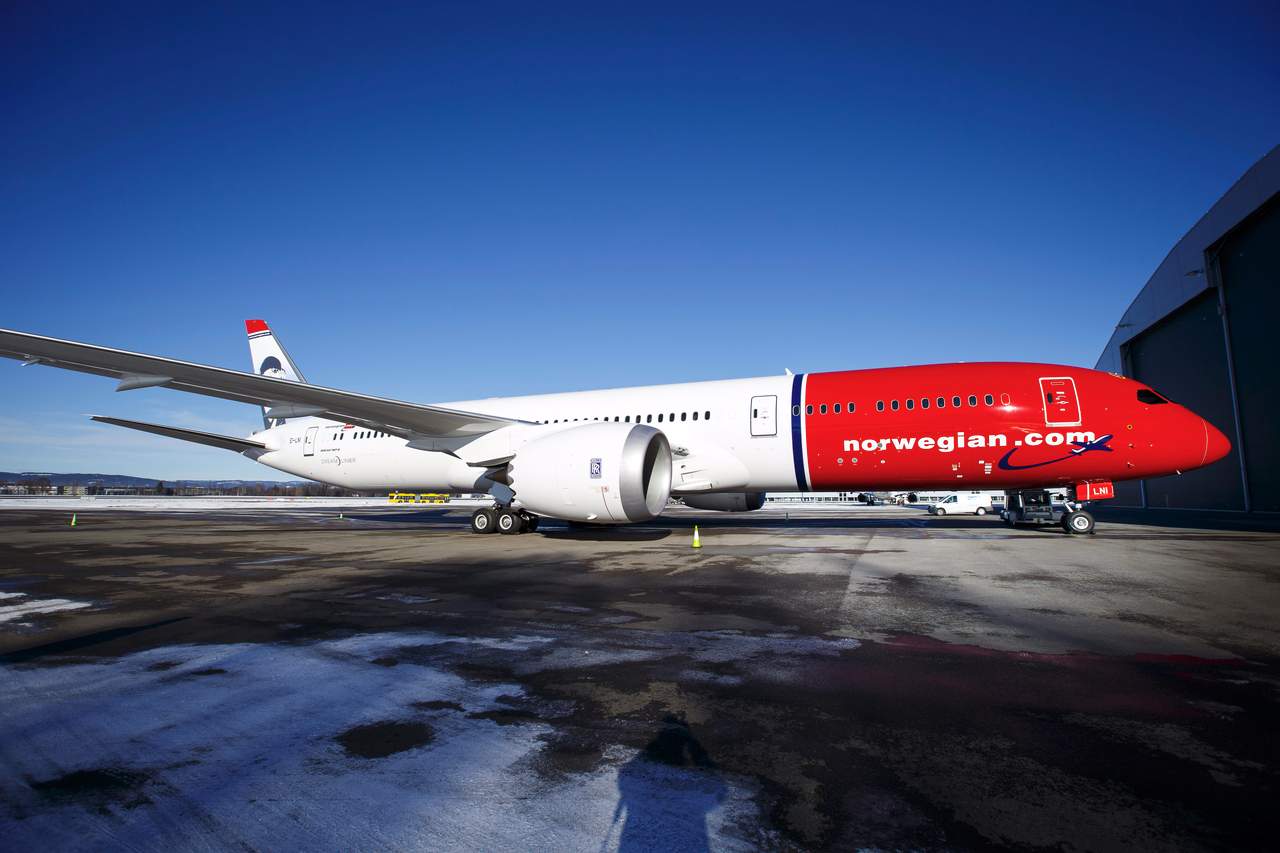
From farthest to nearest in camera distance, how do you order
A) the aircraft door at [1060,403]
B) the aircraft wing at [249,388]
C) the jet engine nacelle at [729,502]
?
the jet engine nacelle at [729,502] → the aircraft door at [1060,403] → the aircraft wing at [249,388]

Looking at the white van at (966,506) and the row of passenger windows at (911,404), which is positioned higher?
the row of passenger windows at (911,404)

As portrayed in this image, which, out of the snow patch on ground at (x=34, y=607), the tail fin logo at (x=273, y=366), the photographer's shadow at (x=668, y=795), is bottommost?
the photographer's shadow at (x=668, y=795)

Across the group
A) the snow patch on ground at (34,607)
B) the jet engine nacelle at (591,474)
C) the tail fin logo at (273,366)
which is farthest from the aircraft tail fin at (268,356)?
the snow patch on ground at (34,607)

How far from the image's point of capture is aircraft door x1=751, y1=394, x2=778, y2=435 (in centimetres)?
1371

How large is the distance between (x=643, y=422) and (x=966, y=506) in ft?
69.0

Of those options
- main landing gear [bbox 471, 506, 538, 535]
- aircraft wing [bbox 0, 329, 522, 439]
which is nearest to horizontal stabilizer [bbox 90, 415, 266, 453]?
aircraft wing [bbox 0, 329, 522, 439]

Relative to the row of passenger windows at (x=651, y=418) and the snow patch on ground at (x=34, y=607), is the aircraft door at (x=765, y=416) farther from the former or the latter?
A: the snow patch on ground at (x=34, y=607)

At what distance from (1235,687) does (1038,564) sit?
18.0 ft

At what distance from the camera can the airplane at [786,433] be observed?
11406mm

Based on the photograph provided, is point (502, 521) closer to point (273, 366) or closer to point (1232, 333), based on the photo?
point (273, 366)

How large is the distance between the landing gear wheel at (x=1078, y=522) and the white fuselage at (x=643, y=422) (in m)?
6.06

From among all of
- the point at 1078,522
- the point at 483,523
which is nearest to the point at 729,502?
the point at 483,523

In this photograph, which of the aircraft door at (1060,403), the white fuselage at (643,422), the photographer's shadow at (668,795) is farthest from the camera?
the white fuselage at (643,422)

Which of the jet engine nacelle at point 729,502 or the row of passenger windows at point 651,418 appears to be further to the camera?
the jet engine nacelle at point 729,502
